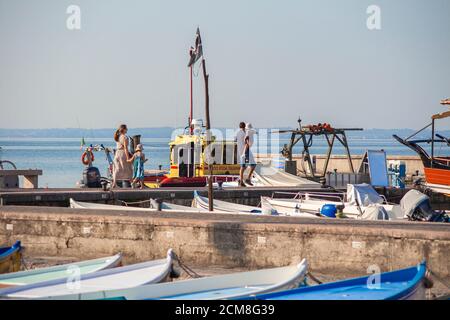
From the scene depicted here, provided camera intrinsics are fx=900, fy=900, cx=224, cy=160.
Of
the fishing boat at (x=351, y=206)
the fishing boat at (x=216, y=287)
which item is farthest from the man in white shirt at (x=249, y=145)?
the fishing boat at (x=216, y=287)

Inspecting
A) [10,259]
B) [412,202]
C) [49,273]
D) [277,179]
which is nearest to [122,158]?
[277,179]

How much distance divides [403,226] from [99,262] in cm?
487

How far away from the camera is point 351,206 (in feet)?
70.0

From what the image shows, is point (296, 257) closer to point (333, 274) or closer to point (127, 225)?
point (333, 274)

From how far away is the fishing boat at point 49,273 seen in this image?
1202 cm

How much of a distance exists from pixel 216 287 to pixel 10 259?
4.01m

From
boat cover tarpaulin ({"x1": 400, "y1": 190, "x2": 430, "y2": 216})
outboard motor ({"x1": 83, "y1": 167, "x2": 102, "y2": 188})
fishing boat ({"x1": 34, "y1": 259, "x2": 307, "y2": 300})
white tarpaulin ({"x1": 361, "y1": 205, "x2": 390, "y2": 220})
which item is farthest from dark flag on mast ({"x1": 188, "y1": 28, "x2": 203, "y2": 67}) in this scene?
fishing boat ({"x1": 34, "y1": 259, "x2": 307, "y2": 300})

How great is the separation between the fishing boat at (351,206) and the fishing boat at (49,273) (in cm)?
815

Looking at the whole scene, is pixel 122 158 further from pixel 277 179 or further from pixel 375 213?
pixel 375 213

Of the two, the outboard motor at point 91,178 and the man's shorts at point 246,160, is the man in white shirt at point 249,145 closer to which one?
the man's shorts at point 246,160

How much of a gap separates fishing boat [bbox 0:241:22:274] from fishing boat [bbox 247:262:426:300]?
469cm

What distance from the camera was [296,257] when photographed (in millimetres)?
14078

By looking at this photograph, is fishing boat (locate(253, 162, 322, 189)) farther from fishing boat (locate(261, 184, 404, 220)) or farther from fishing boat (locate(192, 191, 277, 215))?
fishing boat (locate(192, 191, 277, 215))

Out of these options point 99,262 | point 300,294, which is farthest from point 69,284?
point 300,294
